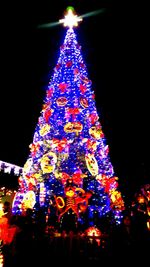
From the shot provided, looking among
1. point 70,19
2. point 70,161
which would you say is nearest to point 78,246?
point 70,161

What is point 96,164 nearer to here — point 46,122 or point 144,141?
point 46,122

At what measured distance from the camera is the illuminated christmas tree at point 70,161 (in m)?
14.1

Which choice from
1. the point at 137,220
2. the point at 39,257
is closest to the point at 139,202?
the point at 137,220

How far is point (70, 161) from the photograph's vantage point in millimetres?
14719

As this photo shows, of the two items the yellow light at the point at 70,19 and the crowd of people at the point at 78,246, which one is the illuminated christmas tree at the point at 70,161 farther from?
the crowd of people at the point at 78,246

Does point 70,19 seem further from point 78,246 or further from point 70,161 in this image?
point 78,246

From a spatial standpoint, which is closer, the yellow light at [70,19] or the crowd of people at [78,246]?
the crowd of people at [78,246]

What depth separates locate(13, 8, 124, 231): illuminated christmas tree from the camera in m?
14.1

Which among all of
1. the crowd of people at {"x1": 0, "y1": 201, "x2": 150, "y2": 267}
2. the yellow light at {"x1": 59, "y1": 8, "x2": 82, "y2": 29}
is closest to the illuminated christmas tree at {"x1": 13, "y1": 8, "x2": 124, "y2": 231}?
the yellow light at {"x1": 59, "y1": 8, "x2": 82, "y2": 29}

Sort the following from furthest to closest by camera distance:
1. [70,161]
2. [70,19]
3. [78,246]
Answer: [70,19], [70,161], [78,246]

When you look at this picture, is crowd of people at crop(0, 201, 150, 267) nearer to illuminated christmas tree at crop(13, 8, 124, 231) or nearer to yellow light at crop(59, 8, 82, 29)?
illuminated christmas tree at crop(13, 8, 124, 231)

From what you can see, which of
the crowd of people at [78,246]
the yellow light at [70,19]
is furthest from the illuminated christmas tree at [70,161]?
the crowd of people at [78,246]

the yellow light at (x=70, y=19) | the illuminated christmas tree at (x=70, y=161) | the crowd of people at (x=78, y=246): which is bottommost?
the crowd of people at (x=78, y=246)

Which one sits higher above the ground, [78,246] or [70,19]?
[70,19]
